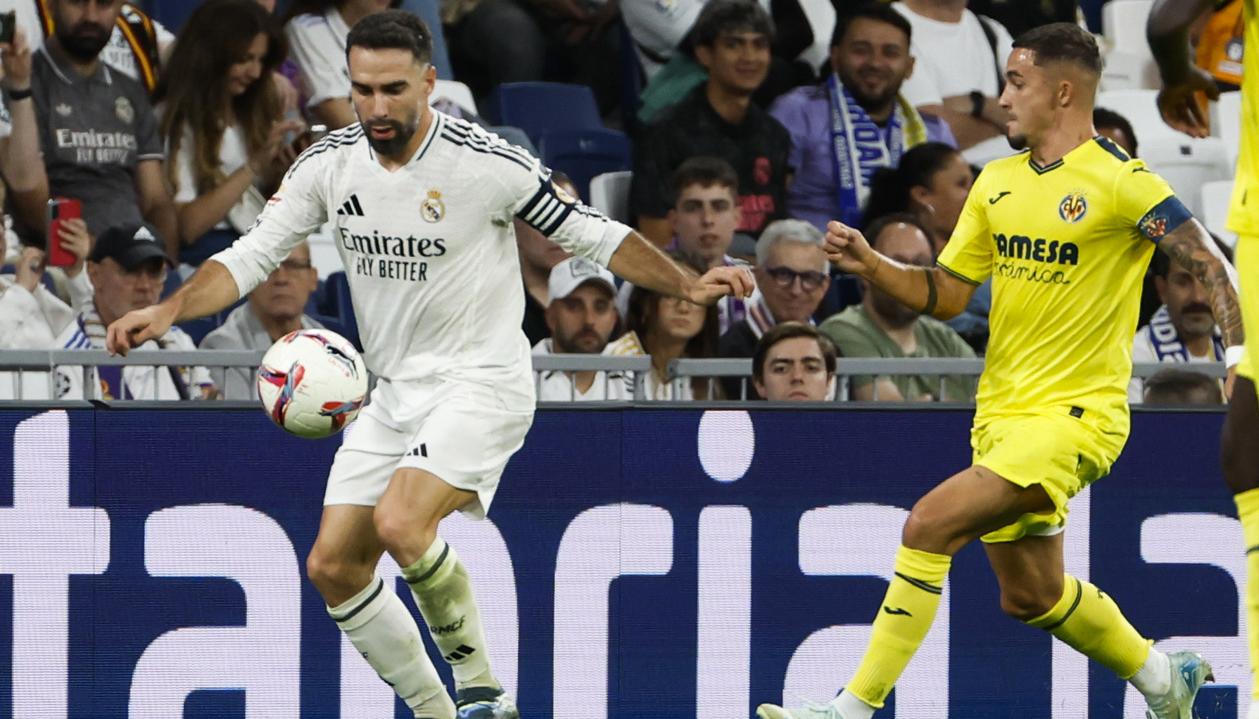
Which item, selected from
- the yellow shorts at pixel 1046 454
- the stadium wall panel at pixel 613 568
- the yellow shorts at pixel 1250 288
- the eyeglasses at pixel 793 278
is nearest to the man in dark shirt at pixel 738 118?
the eyeglasses at pixel 793 278

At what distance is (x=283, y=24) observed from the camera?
1066cm

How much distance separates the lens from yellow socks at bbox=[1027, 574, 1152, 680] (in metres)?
7.03

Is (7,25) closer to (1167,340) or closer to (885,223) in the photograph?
(885,223)

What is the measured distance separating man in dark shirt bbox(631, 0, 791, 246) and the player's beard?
395cm

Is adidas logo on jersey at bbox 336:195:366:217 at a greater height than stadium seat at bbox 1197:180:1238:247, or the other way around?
stadium seat at bbox 1197:180:1238:247

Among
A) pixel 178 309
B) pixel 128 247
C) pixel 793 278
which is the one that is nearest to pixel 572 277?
pixel 793 278

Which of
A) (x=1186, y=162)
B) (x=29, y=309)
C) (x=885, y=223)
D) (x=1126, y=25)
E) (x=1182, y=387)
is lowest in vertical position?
(x=1182, y=387)

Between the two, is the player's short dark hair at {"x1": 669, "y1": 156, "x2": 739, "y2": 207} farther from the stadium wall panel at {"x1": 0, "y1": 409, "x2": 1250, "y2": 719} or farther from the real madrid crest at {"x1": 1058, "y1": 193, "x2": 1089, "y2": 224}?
the real madrid crest at {"x1": 1058, "y1": 193, "x2": 1089, "y2": 224}

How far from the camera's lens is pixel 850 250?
684 cm

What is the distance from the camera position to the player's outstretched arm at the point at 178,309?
6.52m

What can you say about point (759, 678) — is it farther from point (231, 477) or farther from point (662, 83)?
point (662, 83)

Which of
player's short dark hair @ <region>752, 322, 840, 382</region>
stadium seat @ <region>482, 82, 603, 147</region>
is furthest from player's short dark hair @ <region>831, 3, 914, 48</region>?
player's short dark hair @ <region>752, 322, 840, 382</region>

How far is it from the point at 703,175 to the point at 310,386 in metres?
3.84

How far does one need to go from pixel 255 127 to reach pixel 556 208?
11.9 ft
